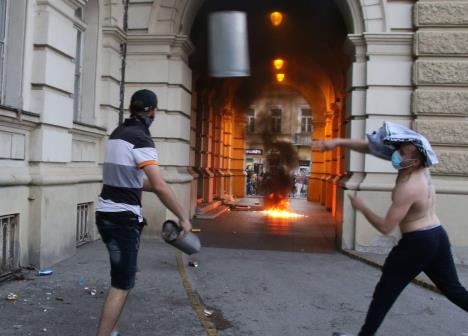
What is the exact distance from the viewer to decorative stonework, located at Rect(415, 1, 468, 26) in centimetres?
902

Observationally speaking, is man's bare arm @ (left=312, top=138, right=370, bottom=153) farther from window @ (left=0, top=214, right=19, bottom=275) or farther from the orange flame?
the orange flame

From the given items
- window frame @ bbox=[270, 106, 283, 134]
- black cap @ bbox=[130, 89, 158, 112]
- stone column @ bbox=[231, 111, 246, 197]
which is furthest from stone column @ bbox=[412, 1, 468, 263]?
window frame @ bbox=[270, 106, 283, 134]

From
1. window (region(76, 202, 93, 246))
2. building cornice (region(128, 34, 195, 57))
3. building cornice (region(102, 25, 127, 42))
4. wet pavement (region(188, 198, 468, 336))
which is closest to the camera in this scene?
wet pavement (region(188, 198, 468, 336))

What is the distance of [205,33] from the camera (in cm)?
1457

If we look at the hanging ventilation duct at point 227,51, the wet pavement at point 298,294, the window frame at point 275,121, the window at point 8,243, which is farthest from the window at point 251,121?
the window at point 8,243

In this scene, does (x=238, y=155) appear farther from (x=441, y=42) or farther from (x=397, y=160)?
(x=397, y=160)

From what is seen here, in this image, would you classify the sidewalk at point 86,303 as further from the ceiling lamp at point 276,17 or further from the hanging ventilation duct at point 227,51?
the ceiling lamp at point 276,17

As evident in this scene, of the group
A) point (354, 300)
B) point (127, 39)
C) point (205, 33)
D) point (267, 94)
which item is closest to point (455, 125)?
point (354, 300)

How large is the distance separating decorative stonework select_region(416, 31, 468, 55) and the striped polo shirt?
Answer: 6696 millimetres

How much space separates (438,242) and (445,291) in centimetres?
46

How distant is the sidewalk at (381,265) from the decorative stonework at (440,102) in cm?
260

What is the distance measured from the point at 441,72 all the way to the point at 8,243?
7.29m

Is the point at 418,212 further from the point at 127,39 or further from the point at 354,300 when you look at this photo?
the point at 127,39

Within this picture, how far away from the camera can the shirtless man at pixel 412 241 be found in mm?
3848
